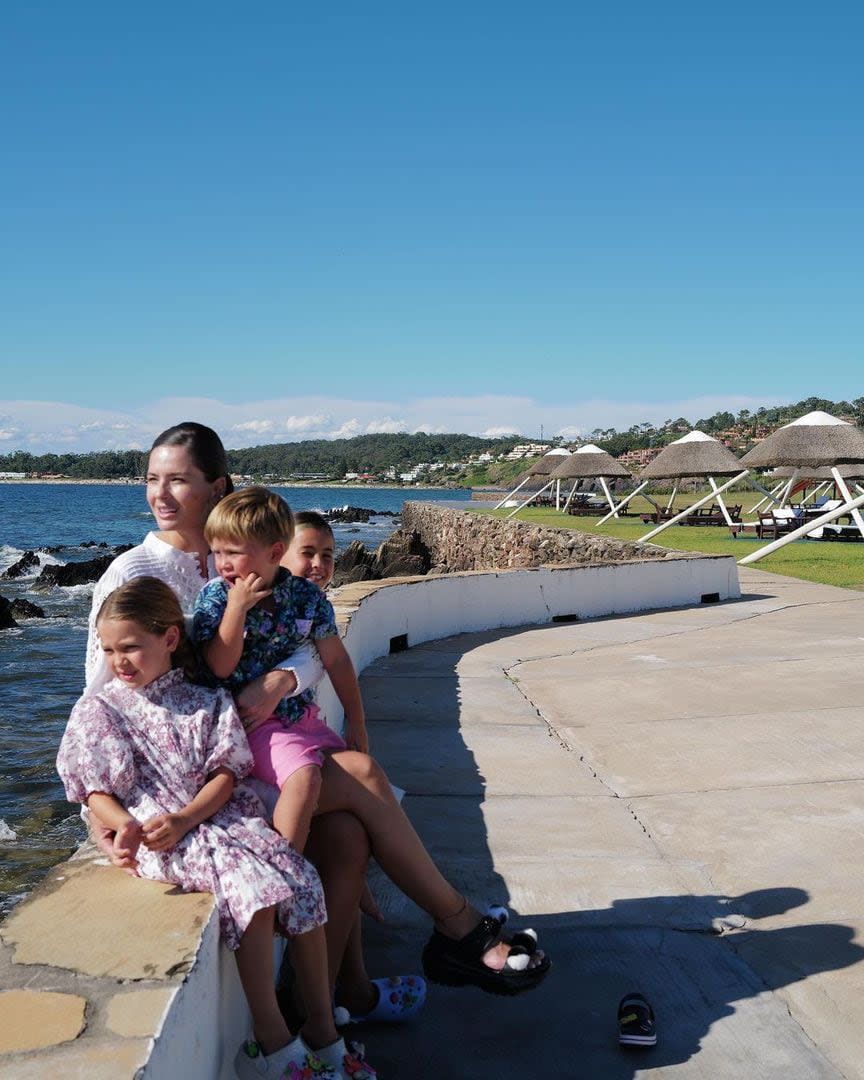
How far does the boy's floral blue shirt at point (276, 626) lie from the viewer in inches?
108

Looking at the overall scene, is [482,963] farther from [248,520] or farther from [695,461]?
[695,461]

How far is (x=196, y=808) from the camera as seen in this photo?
7.84ft

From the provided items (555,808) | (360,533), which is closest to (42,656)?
(555,808)

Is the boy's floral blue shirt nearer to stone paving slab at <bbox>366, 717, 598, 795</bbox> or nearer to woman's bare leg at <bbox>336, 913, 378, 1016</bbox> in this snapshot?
A: woman's bare leg at <bbox>336, 913, 378, 1016</bbox>

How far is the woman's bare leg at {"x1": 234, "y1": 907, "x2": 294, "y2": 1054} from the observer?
2289 millimetres

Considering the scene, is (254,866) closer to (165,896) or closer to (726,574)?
(165,896)

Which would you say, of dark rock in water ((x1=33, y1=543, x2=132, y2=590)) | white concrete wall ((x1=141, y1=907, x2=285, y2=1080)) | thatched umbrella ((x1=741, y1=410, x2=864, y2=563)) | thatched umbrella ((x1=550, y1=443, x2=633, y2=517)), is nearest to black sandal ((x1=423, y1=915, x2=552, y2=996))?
white concrete wall ((x1=141, y1=907, x2=285, y2=1080))

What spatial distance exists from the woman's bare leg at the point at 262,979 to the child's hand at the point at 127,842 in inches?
12.9

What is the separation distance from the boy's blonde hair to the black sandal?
4.04ft

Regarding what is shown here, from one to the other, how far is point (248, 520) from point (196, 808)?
0.76 metres

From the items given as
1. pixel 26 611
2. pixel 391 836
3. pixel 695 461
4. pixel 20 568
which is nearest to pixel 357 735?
pixel 391 836

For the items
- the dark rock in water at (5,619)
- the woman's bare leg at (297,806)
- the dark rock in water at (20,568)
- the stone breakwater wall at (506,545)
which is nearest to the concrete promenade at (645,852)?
the woman's bare leg at (297,806)

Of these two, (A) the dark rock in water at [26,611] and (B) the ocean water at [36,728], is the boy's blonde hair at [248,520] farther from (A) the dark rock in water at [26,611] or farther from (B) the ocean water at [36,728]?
(A) the dark rock in water at [26,611]

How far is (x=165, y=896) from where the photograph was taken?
229 cm
